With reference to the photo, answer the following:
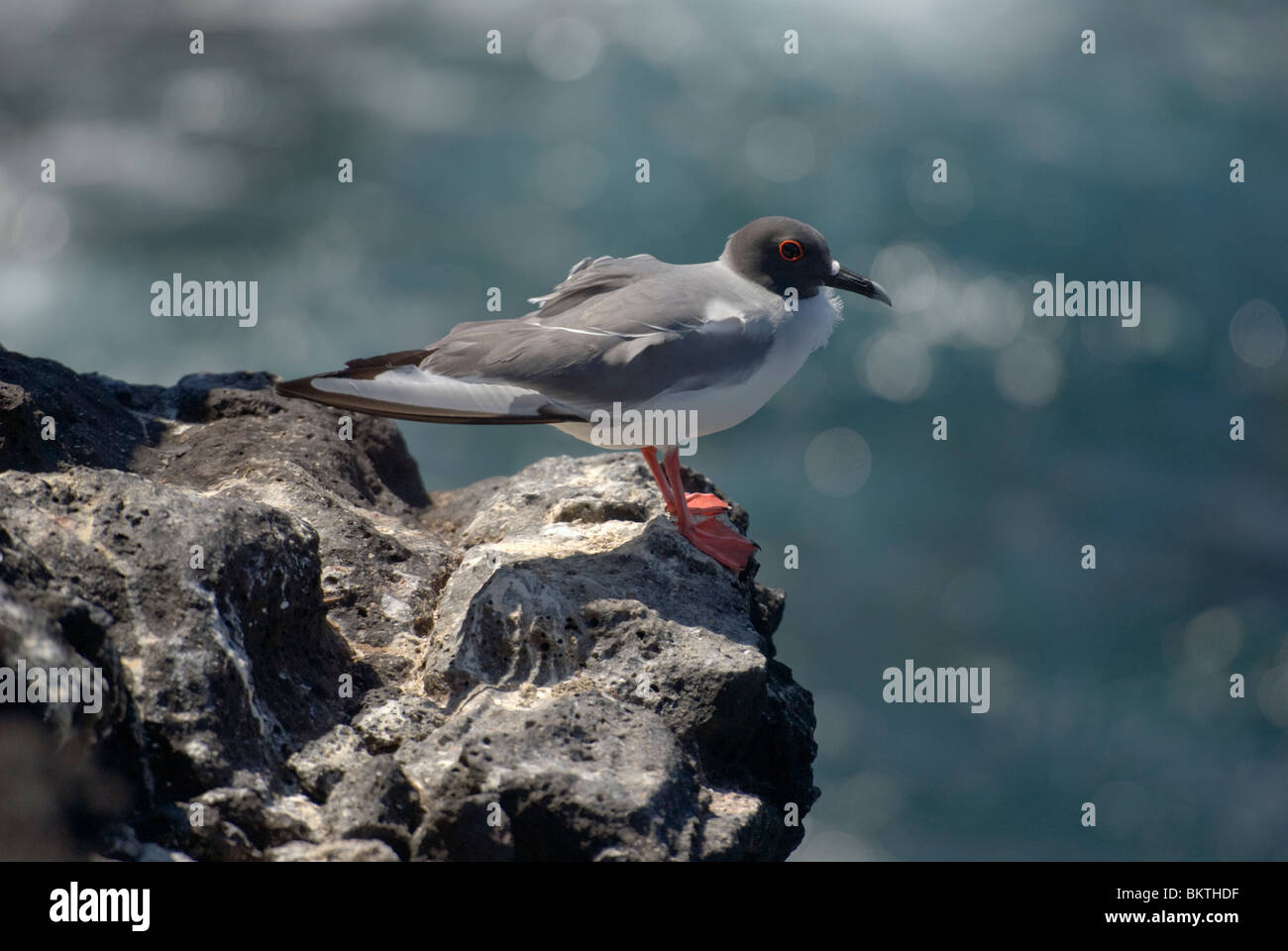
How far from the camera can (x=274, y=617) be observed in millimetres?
5059

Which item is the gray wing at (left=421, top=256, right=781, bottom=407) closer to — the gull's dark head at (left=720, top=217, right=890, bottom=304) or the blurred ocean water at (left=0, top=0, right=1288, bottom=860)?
the gull's dark head at (left=720, top=217, right=890, bottom=304)

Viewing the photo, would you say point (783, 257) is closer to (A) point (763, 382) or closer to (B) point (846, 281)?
(B) point (846, 281)

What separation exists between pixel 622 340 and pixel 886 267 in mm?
10615

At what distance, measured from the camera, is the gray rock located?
168 inches

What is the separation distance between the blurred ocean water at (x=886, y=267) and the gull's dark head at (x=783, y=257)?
275 inches

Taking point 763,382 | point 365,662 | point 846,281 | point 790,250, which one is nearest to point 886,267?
point 846,281

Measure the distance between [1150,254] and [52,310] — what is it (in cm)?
1454

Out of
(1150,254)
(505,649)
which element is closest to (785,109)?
(1150,254)

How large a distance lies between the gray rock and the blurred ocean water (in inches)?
265

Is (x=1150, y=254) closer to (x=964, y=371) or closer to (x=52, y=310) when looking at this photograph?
(x=964, y=371)

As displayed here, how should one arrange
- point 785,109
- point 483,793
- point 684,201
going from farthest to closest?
point 785,109
point 684,201
point 483,793

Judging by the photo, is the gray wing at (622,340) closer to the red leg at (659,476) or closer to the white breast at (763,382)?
the white breast at (763,382)

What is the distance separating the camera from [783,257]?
6.57 m

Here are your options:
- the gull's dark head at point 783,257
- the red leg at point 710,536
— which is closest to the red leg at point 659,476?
the red leg at point 710,536
